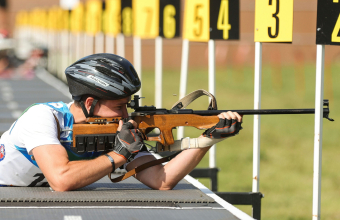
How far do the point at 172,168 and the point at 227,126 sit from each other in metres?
0.48

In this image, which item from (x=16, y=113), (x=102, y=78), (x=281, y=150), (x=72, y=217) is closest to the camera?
(x=72, y=217)

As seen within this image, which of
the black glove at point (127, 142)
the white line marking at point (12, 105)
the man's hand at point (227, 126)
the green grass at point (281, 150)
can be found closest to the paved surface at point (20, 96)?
the white line marking at point (12, 105)

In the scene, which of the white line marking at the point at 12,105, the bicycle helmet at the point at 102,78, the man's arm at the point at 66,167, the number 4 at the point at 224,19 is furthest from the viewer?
the white line marking at the point at 12,105

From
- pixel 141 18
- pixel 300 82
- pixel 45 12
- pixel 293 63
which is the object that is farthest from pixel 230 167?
pixel 293 63

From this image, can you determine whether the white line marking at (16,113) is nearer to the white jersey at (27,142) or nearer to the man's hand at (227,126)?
the white jersey at (27,142)

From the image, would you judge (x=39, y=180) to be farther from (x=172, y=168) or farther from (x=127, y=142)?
(x=172, y=168)

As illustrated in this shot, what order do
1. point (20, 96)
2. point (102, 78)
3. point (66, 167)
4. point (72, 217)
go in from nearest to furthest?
point (72, 217) < point (66, 167) < point (102, 78) < point (20, 96)

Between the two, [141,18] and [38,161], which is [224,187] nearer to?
[141,18]

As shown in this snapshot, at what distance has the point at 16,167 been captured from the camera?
13.6ft

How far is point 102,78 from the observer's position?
403 centimetres

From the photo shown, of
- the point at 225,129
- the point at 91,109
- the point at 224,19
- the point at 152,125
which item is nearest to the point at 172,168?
the point at 152,125

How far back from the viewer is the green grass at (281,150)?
8688 mm

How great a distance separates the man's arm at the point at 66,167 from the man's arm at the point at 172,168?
0.39 m

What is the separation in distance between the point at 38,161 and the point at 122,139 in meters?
0.53
